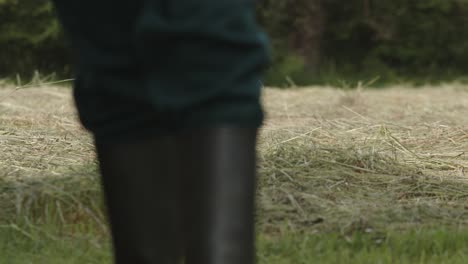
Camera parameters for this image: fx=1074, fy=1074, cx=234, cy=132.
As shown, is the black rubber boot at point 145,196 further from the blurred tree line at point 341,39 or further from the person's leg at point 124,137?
the blurred tree line at point 341,39

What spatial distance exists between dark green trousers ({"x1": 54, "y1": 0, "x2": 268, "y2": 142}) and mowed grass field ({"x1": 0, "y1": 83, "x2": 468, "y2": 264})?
973 mm

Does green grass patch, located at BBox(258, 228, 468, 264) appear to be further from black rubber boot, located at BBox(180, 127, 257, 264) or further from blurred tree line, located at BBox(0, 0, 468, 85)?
blurred tree line, located at BBox(0, 0, 468, 85)

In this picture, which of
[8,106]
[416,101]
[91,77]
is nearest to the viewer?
[91,77]

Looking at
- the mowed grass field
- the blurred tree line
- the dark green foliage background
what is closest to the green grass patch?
the mowed grass field

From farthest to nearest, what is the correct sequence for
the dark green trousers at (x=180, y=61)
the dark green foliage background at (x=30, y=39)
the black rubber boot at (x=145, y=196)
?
the dark green foliage background at (x=30, y=39), the black rubber boot at (x=145, y=196), the dark green trousers at (x=180, y=61)

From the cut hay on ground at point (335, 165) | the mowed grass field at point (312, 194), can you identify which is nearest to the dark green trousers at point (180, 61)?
the mowed grass field at point (312, 194)

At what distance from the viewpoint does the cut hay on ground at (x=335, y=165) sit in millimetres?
2902

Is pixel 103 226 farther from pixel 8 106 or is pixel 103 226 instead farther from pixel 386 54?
pixel 386 54

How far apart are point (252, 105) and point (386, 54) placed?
9.72 m

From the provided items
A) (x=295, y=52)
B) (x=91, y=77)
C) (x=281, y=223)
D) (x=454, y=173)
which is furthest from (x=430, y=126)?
(x=295, y=52)

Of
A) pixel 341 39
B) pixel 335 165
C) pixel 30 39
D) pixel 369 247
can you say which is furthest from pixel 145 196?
pixel 341 39

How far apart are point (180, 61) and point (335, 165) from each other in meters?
1.93

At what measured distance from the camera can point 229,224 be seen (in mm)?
1525

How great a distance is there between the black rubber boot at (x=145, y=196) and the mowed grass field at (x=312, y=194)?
32.3 inches
